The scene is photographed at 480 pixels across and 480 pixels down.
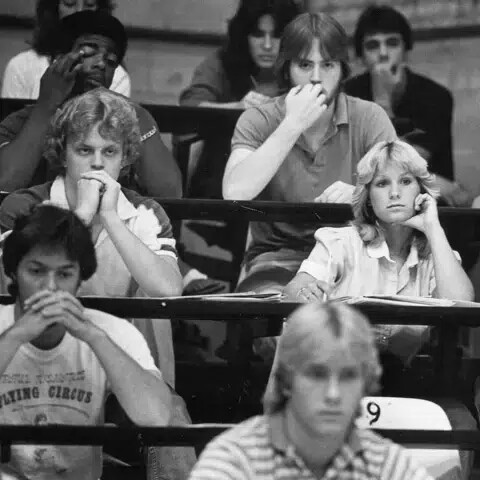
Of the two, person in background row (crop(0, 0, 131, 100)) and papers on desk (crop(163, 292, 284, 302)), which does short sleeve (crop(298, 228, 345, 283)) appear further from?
person in background row (crop(0, 0, 131, 100))

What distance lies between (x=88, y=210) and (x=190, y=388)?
0.46 metres

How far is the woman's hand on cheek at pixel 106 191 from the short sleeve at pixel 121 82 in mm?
801

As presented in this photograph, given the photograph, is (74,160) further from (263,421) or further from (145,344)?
(263,421)

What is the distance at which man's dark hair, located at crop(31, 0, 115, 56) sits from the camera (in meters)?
3.11

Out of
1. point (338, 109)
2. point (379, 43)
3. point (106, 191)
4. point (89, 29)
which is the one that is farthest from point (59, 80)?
point (379, 43)

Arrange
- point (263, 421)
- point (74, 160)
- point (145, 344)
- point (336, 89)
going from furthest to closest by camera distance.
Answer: point (336, 89) < point (74, 160) < point (145, 344) < point (263, 421)

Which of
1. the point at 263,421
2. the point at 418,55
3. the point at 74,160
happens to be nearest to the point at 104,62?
the point at 74,160

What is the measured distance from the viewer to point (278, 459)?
150 cm

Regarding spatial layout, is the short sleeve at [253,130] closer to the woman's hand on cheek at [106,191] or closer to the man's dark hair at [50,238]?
the woman's hand on cheek at [106,191]

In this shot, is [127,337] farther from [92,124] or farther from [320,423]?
[320,423]

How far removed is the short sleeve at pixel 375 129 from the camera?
9.40 ft

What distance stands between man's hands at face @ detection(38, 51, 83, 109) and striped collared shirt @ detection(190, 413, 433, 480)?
1.43m

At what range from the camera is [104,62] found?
294 centimetres

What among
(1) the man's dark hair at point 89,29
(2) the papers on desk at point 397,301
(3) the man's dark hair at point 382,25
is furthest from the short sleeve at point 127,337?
(3) the man's dark hair at point 382,25
